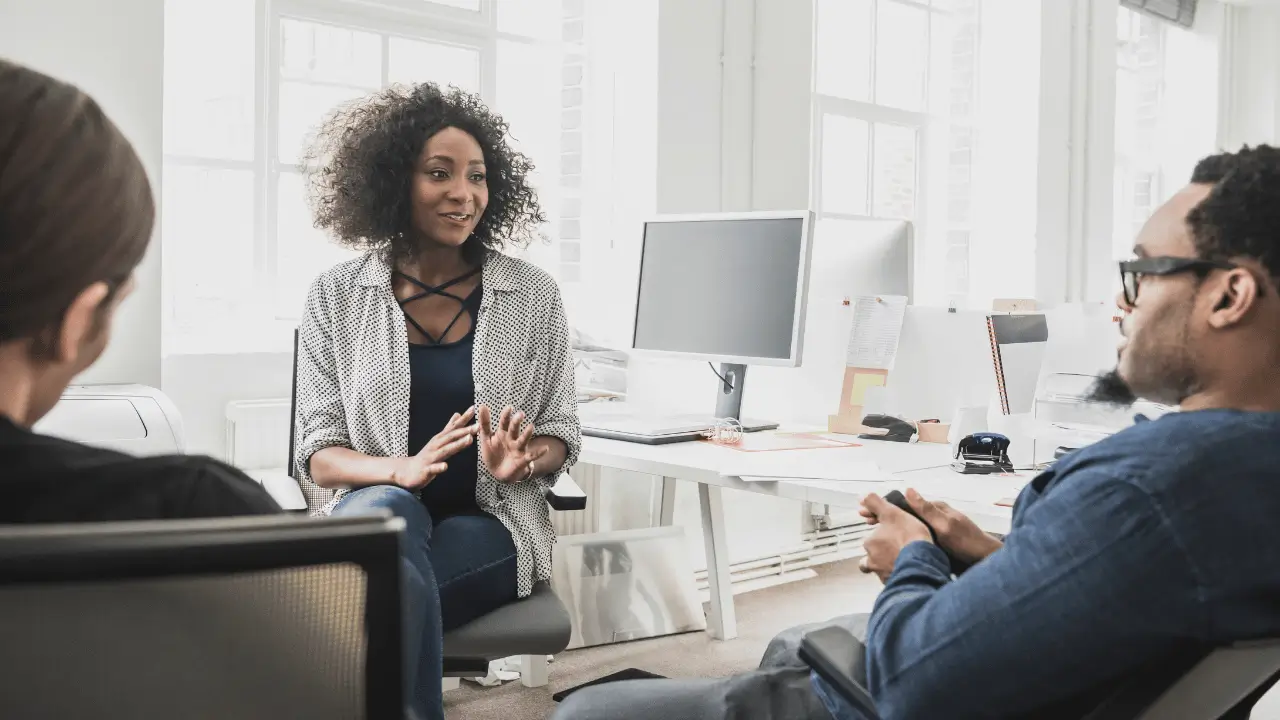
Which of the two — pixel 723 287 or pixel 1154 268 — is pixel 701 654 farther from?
pixel 1154 268

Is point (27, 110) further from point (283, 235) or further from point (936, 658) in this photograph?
point (283, 235)

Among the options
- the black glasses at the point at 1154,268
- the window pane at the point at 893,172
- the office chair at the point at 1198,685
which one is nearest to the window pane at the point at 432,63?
the window pane at the point at 893,172

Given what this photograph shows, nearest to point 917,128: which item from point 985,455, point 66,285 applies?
point 985,455

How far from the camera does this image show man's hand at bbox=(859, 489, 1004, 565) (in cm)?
141

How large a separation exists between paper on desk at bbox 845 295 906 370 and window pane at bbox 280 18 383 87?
6.25 ft

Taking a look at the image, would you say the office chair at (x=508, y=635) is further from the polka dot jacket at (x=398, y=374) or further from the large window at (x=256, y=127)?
the large window at (x=256, y=127)

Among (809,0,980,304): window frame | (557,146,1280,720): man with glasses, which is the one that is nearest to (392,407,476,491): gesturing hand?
(557,146,1280,720): man with glasses

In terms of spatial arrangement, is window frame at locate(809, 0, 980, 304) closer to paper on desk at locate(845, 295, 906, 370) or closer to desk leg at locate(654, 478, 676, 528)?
desk leg at locate(654, 478, 676, 528)

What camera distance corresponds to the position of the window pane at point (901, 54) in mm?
5625

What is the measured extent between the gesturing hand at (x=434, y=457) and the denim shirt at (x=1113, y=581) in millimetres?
1065

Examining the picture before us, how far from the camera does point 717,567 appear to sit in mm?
3426

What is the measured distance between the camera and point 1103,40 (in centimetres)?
640

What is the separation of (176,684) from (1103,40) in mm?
6838

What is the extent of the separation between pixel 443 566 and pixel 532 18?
2.74 m
